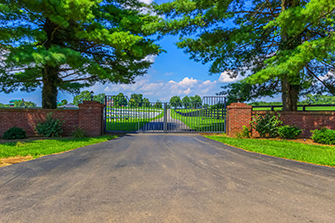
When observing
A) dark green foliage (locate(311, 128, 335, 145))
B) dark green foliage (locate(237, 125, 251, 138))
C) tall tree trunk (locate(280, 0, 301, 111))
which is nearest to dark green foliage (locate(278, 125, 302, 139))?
dark green foliage (locate(311, 128, 335, 145))

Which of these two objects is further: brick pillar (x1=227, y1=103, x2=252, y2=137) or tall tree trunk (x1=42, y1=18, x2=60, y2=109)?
tall tree trunk (x1=42, y1=18, x2=60, y2=109)

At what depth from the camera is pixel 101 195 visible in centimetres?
341

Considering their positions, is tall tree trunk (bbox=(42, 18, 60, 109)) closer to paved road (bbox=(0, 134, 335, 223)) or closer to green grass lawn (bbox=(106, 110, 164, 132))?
green grass lawn (bbox=(106, 110, 164, 132))

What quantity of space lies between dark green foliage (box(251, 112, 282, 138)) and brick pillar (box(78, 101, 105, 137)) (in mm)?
9133

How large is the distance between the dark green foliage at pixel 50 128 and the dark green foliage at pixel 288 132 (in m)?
12.4

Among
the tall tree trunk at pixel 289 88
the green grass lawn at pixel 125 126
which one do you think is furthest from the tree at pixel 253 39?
the green grass lawn at pixel 125 126

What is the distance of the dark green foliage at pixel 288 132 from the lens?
10141mm

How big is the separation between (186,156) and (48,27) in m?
12.2

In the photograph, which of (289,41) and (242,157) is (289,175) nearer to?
(242,157)

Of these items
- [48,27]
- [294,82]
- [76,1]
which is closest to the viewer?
[76,1]

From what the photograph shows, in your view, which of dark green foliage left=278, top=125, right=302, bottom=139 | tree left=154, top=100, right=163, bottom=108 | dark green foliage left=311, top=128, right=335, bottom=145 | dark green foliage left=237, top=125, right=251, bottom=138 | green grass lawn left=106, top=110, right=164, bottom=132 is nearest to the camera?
dark green foliage left=311, top=128, right=335, bottom=145

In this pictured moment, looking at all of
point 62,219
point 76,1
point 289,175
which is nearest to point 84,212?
point 62,219

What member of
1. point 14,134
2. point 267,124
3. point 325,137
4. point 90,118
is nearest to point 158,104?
point 90,118

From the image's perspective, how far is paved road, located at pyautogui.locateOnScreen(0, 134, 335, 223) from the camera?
2799mm
